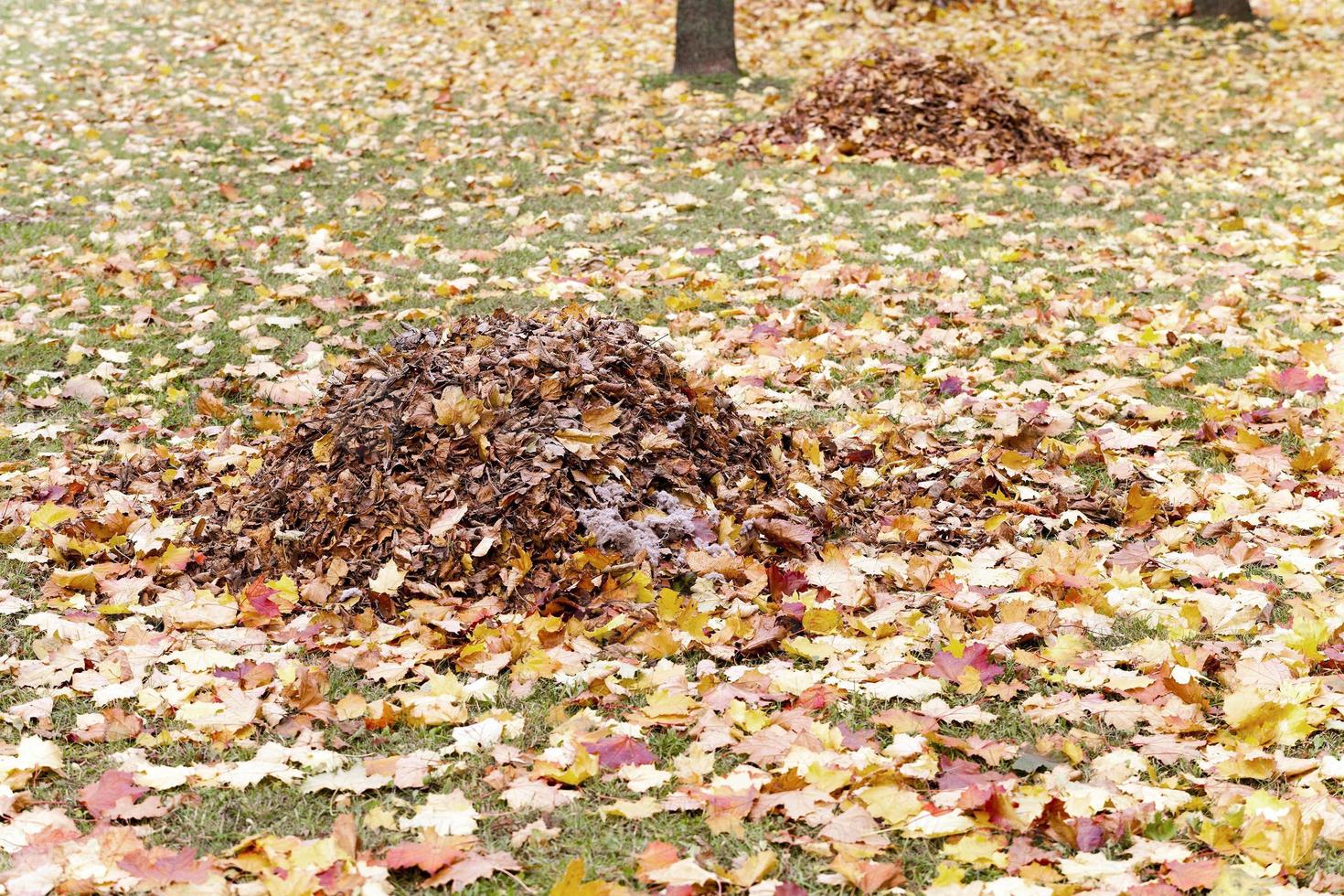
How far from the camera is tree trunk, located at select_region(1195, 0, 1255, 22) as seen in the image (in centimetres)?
1412

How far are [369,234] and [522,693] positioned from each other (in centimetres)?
533

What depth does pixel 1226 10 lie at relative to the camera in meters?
14.1

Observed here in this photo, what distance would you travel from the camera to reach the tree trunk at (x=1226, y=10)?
14.1 m

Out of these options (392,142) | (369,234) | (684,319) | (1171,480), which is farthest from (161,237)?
(1171,480)

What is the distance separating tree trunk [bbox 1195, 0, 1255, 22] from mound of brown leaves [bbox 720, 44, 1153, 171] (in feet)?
18.3

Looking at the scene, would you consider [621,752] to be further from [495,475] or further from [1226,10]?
[1226,10]

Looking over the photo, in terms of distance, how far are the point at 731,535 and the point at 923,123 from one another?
624cm

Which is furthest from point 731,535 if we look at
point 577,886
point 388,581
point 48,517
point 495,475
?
point 48,517

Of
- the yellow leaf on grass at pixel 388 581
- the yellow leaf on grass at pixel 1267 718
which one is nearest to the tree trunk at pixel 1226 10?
the yellow leaf on grass at pixel 1267 718

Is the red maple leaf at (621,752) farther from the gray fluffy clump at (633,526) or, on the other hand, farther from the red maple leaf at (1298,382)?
the red maple leaf at (1298,382)

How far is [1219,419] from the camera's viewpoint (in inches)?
215

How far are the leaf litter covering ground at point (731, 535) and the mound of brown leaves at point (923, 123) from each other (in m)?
0.43

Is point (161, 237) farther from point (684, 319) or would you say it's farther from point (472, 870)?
point (472, 870)

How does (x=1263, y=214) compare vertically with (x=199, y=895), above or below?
above
